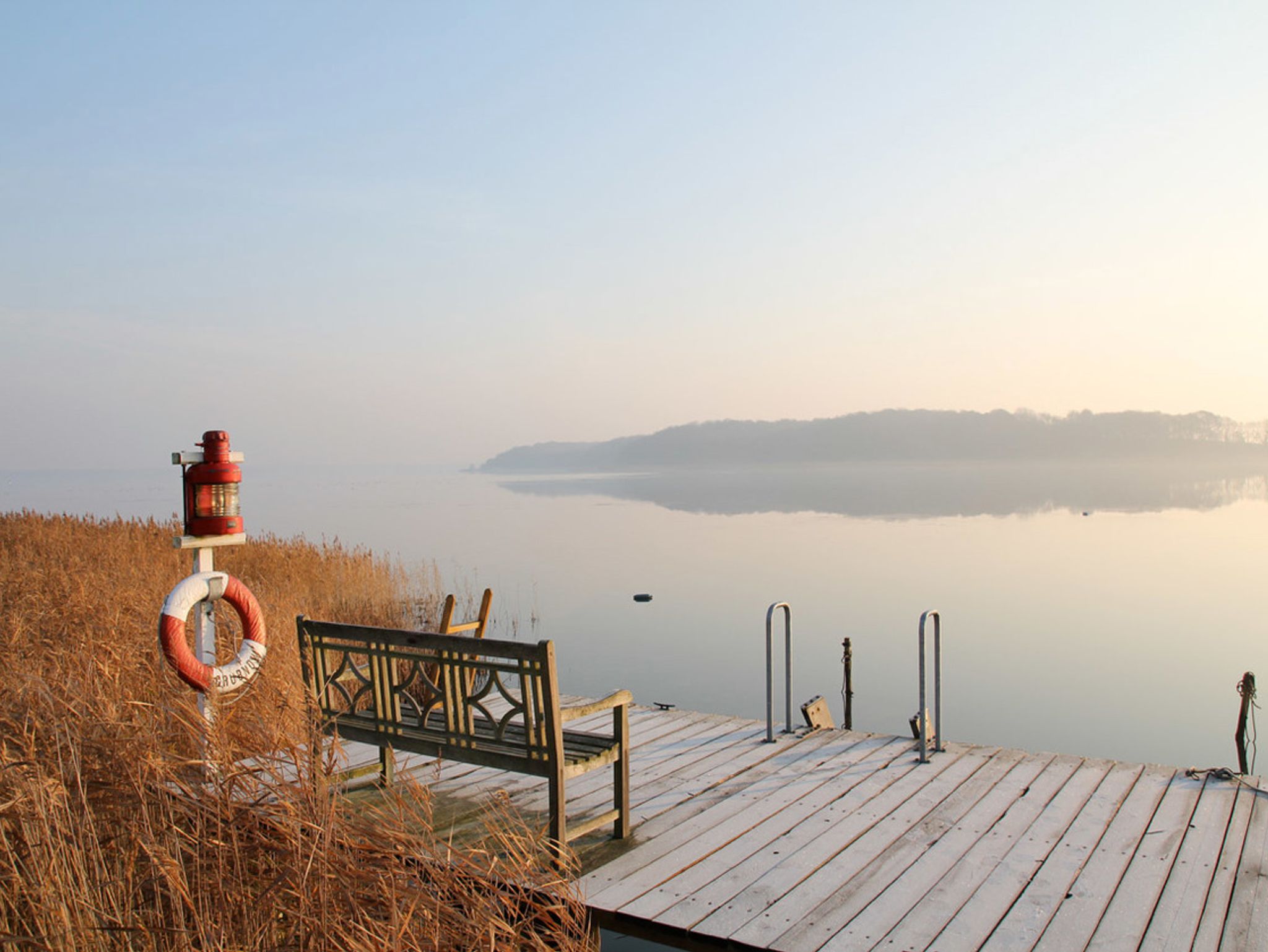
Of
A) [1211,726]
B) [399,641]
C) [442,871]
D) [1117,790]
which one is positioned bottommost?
[1211,726]

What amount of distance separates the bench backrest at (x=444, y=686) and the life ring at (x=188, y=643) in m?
0.39

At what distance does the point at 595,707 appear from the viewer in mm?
3715

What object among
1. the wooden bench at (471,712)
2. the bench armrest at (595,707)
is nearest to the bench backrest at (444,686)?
the wooden bench at (471,712)

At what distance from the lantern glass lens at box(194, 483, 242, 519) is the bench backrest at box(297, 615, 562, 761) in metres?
0.81

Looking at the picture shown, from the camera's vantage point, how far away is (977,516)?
1396 inches

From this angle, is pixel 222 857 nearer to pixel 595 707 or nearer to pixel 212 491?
pixel 595 707

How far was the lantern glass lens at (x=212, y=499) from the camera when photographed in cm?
461

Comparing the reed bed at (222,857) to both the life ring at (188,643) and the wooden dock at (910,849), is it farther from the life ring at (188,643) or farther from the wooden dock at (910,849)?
the wooden dock at (910,849)

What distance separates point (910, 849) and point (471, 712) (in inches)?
67.6

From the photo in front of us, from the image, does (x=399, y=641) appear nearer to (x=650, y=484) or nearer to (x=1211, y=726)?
(x=1211, y=726)

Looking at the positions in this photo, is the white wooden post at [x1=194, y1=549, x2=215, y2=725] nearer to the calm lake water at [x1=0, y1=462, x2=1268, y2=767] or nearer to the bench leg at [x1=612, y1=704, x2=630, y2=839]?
the bench leg at [x1=612, y1=704, x2=630, y2=839]

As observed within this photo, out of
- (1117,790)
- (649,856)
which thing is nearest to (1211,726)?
(1117,790)

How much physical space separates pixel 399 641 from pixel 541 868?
996mm

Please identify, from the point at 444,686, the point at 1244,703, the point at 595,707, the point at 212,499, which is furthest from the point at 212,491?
the point at 1244,703
